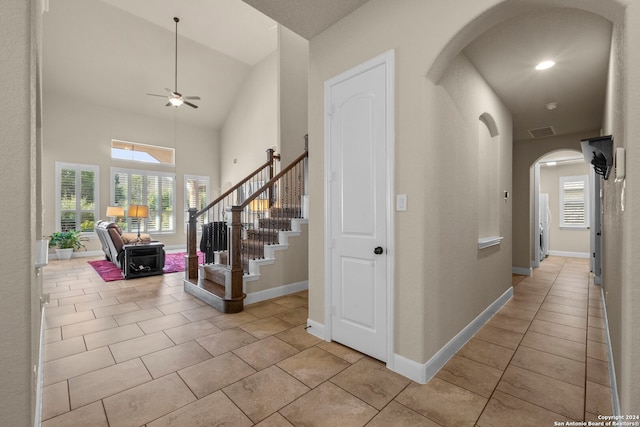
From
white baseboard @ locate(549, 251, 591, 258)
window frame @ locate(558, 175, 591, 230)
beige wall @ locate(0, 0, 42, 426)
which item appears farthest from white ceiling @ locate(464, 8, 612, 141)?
white baseboard @ locate(549, 251, 591, 258)

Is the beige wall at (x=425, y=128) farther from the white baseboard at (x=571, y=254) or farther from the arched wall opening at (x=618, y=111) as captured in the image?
the white baseboard at (x=571, y=254)

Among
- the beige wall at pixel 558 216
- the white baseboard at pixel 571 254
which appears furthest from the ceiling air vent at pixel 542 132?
the white baseboard at pixel 571 254

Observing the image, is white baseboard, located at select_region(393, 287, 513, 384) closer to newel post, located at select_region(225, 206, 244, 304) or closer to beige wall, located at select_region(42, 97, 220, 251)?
newel post, located at select_region(225, 206, 244, 304)

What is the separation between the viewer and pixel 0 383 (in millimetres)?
1064

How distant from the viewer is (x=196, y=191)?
1023cm

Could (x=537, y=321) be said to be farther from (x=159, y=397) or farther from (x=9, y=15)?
(x=9, y=15)

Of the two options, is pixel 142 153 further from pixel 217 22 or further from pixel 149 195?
pixel 217 22

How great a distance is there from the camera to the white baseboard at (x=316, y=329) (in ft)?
9.21

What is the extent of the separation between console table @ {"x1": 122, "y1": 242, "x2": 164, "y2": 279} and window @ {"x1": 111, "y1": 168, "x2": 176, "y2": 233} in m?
4.03

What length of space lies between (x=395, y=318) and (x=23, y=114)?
2.39 meters

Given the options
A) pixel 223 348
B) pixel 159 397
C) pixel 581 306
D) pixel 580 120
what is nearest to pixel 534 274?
pixel 581 306

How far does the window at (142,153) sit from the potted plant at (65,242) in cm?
250

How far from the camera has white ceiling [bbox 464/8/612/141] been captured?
244 cm

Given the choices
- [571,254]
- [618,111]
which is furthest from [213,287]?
[571,254]
